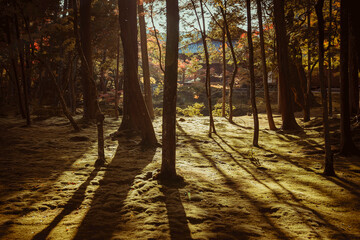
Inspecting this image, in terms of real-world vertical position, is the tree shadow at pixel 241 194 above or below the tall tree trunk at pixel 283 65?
below

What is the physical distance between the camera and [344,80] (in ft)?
20.1

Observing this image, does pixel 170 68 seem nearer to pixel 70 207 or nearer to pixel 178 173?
pixel 178 173

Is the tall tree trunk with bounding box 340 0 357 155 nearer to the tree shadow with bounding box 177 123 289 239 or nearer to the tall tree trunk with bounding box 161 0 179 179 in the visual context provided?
the tree shadow with bounding box 177 123 289 239

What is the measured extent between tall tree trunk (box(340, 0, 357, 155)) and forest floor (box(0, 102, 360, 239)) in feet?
1.26

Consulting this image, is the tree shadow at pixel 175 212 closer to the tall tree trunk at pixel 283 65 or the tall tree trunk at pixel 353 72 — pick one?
the tall tree trunk at pixel 353 72

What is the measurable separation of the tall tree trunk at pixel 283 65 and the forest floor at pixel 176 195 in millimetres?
3468

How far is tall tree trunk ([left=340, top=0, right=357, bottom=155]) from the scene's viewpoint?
574cm

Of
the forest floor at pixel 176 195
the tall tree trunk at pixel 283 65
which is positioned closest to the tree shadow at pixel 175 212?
the forest floor at pixel 176 195

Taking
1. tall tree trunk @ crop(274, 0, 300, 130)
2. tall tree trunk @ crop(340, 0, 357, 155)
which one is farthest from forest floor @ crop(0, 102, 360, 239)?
tall tree trunk @ crop(274, 0, 300, 130)

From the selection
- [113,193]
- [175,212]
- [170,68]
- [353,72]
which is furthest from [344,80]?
[113,193]

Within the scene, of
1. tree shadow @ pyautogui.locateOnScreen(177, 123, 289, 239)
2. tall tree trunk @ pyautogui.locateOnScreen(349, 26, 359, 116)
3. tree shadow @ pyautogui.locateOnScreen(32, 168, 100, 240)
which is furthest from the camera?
tall tree trunk @ pyautogui.locateOnScreen(349, 26, 359, 116)

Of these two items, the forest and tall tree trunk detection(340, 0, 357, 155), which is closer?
the forest

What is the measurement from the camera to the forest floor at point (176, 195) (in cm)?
339

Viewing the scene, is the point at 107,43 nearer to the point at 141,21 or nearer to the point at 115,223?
the point at 141,21
